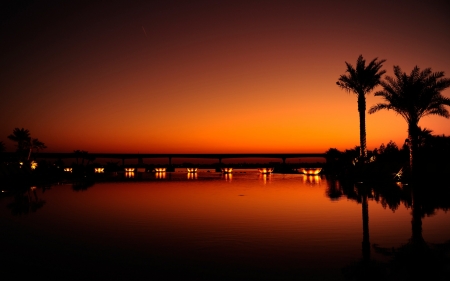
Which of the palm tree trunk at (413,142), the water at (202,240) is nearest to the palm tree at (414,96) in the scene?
the palm tree trunk at (413,142)

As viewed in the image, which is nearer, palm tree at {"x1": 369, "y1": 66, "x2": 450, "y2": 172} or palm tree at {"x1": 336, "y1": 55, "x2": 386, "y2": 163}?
palm tree at {"x1": 369, "y1": 66, "x2": 450, "y2": 172}

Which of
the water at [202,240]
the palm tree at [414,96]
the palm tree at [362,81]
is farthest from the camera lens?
the palm tree at [362,81]

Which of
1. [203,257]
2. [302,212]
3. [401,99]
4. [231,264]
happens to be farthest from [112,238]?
[401,99]

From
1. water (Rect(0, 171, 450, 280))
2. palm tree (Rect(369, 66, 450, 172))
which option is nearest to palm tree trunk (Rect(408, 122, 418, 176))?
palm tree (Rect(369, 66, 450, 172))

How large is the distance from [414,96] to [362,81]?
9.81m

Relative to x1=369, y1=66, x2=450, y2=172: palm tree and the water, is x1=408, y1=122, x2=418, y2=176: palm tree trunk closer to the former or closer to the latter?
x1=369, y1=66, x2=450, y2=172: palm tree

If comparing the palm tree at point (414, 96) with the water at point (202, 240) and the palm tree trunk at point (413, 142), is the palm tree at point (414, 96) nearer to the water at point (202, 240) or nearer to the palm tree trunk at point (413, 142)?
the palm tree trunk at point (413, 142)

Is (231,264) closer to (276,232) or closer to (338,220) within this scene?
(276,232)

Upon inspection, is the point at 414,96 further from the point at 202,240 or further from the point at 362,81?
the point at 202,240

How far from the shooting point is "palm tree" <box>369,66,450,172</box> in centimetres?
2995

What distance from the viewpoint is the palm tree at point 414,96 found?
29953 millimetres

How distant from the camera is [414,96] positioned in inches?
1203

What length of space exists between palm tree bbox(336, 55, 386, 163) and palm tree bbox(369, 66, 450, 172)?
7.48 metres

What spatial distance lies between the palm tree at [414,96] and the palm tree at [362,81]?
7.48 metres
